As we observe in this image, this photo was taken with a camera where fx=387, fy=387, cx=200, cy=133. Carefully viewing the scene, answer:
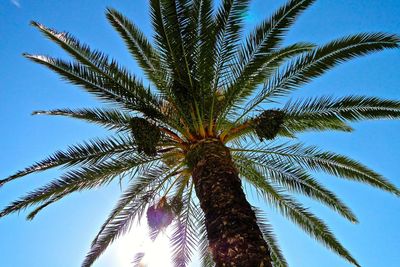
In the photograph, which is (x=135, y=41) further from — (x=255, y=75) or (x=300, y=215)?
(x=300, y=215)

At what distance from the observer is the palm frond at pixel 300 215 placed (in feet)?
27.8

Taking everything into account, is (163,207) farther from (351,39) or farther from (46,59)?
(351,39)

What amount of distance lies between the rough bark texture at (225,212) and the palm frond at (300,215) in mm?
1982

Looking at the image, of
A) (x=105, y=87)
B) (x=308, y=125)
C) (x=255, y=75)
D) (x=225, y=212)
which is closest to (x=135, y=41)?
(x=105, y=87)

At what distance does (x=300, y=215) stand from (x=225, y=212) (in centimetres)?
390

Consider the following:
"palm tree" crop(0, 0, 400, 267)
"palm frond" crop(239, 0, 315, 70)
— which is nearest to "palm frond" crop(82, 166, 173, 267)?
"palm tree" crop(0, 0, 400, 267)

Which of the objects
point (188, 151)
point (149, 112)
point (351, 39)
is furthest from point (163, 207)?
point (351, 39)

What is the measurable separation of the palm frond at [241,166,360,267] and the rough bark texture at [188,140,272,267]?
78.0 inches

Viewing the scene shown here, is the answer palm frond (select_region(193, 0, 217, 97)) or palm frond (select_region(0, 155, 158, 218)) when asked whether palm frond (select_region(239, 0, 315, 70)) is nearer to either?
palm frond (select_region(193, 0, 217, 97))

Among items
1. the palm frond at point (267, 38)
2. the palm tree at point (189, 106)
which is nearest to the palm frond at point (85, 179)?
the palm tree at point (189, 106)

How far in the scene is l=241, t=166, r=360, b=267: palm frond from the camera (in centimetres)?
848

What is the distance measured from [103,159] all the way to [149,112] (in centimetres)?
129

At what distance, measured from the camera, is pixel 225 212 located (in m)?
5.26

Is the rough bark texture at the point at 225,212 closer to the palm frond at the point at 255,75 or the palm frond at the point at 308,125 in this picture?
the palm frond at the point at 255,75
